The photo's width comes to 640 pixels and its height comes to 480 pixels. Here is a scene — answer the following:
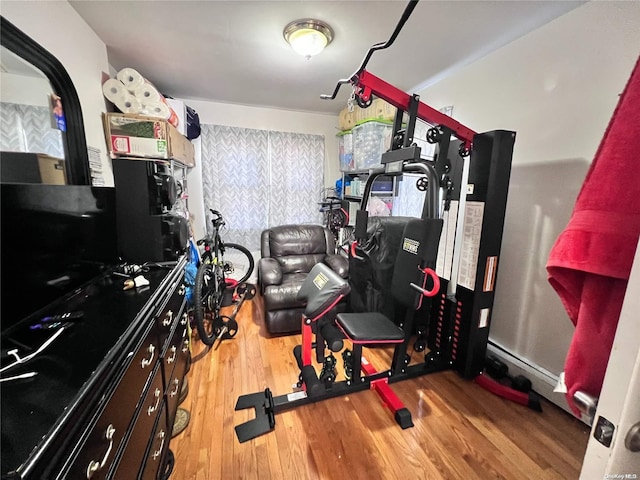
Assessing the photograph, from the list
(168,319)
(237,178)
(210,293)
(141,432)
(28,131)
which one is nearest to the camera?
(141,432)

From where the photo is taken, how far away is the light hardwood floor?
129 centimetres

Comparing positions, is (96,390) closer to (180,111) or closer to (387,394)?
(387,394)

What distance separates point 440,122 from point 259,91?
6.89 ft

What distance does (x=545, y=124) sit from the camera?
1.70 metres

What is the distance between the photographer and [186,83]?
2658mm

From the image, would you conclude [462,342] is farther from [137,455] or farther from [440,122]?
[137,455]

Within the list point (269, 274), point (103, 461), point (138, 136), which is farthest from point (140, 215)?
point (103, 461)

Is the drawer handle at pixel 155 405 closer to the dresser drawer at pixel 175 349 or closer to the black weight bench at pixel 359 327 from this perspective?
the dresser drawer at pixel 175 349

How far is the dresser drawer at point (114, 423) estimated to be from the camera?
66 cm

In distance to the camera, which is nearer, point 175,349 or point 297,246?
point 175,349

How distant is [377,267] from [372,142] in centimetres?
149

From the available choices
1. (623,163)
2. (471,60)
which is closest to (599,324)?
(623,163)

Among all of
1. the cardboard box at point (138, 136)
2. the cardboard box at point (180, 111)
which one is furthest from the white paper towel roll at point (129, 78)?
the cardboard box at point (180, 111)

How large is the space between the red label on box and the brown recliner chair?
5.12 feet
